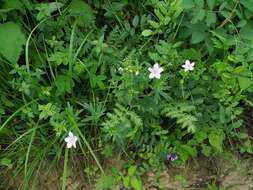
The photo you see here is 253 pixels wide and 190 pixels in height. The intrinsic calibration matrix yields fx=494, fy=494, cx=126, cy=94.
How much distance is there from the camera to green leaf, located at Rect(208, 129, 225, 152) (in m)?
2.06

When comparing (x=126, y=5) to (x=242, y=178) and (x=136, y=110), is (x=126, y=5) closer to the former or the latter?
(x=136, y=110)

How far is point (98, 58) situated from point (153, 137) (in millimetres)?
418

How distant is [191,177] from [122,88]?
54 cm

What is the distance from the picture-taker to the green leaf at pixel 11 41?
210 cm

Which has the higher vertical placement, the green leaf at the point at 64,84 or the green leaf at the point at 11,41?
the green leaf at the point at 11,41

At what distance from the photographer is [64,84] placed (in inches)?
83.6

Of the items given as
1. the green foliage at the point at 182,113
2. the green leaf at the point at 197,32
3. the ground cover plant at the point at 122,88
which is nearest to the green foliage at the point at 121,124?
the ground cover plant at the point at 122,88

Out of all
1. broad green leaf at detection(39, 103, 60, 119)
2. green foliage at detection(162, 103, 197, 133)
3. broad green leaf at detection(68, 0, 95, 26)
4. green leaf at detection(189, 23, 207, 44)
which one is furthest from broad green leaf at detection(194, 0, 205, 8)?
broad green leaf at detection(39, 103, 60, 119)

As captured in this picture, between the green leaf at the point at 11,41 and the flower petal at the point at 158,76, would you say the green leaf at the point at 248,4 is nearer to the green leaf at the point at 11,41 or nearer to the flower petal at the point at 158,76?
the flower petal at the point at 158,76

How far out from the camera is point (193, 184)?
7.13 ft

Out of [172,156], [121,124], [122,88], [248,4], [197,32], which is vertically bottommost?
[172,156]

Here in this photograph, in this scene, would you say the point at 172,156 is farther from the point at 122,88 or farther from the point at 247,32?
the point at 247,32

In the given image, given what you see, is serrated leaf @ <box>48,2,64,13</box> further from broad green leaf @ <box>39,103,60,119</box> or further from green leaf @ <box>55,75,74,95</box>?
broad green leaf @ <box>39,103,60,119</box>

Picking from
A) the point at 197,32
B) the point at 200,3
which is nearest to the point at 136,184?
the point at 197,32
